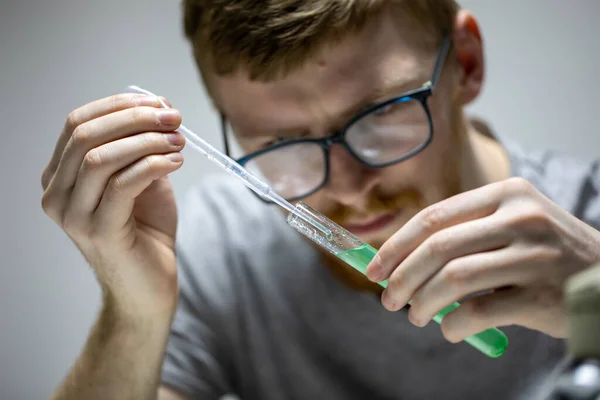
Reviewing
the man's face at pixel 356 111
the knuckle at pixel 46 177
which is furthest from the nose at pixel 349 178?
the knuckle at pixel 46 177

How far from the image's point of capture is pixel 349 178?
3.01 feet

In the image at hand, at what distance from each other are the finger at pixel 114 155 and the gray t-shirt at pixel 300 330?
0.50 metres

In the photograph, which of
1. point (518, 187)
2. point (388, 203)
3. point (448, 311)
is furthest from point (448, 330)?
point (388, 203)

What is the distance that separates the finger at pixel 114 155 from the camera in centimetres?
70

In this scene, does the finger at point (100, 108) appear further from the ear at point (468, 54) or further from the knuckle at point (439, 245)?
the ear at point (468, 54)

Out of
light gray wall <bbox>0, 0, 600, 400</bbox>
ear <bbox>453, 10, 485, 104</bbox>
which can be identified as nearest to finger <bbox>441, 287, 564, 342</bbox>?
ear <bbox>453, 10, 485, 104</bbox>

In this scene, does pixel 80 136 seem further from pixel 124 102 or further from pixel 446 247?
pixel 446 247

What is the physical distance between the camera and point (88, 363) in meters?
0.91

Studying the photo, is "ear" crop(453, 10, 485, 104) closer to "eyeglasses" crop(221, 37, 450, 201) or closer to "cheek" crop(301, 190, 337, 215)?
"eyeglasses" crop(221, 37, 450, 201)

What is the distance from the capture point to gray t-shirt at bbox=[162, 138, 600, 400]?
3.61 ft

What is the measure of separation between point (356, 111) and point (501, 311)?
1.18 ft

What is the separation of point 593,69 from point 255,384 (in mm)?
999

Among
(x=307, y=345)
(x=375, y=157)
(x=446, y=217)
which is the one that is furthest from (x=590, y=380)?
(x=307, y=345)

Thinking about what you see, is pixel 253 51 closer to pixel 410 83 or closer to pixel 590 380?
pixel 410 83
